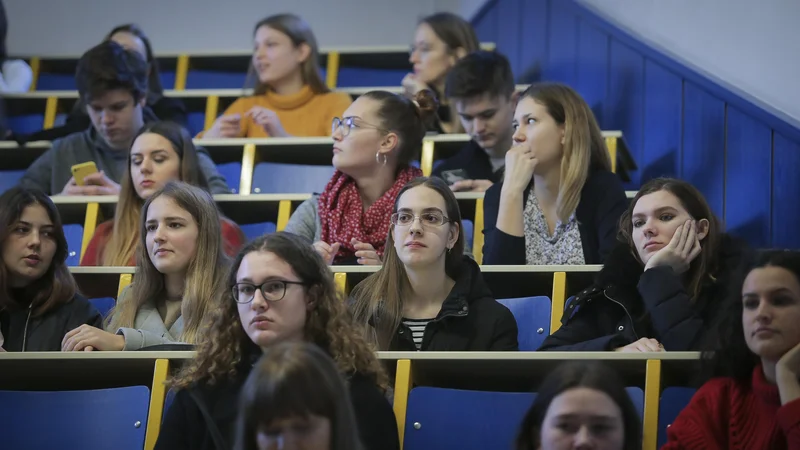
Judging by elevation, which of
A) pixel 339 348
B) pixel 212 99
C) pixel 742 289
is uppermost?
pixel 212 99

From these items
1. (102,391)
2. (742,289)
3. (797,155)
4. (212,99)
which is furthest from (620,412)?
(212,99)

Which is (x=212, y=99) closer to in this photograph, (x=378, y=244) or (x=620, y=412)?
(x=378, y=244)

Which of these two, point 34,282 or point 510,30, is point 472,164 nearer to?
point 34,282

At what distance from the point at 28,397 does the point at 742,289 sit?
4.15ft

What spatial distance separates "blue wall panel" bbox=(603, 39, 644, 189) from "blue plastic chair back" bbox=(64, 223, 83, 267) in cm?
158

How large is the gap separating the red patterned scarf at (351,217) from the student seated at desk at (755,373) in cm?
112

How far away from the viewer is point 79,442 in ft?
7.46

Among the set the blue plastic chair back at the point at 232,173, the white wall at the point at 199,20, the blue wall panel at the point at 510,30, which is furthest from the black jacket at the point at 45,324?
the white wall at the point at 199,20

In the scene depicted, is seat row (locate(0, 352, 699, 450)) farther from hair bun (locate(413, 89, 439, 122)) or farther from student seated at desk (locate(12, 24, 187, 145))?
student seated at desk (locate(12, 24, 187, 145))

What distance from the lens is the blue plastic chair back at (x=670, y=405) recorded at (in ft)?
7.16

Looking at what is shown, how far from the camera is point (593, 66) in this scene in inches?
167

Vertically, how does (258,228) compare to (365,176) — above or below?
below

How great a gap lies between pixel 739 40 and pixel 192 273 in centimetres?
151

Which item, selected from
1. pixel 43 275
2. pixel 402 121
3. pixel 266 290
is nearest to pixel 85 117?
pixel 402 121
